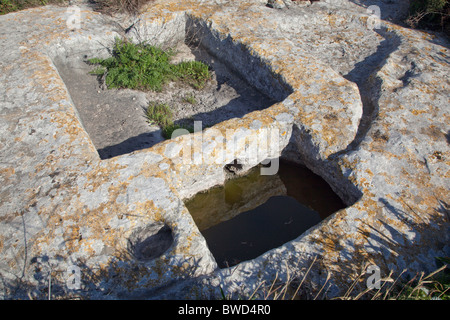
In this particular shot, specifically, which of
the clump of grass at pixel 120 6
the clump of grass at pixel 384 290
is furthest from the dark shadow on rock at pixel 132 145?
the clump of grass at pixel 120 6

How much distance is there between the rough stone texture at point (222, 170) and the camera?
337 cm

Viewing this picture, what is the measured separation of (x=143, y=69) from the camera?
6934 millimetres

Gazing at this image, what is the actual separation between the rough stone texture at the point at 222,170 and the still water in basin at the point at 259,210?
0.31 meters

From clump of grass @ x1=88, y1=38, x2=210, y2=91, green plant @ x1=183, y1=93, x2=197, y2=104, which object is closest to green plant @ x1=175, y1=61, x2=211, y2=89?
clump of grass @ x1=88, y1=38, x2=210, y2=91

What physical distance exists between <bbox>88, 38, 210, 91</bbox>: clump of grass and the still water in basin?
9.94 ft

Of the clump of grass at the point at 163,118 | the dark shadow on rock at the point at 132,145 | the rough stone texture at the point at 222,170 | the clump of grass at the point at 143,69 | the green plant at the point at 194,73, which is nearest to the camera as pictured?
the rough stone texture at the point at 222,170

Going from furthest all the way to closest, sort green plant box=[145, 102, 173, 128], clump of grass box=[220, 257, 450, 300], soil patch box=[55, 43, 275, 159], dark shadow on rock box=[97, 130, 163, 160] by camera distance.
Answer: green plant box=[145, 102, 173, 128]
soil patch box=[55, 43, 275, 159]
dark shadow on rock box=[97, 130, 163, 160]
clump of grass box=[220, 257, 450, 300]

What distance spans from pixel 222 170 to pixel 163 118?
1993mm

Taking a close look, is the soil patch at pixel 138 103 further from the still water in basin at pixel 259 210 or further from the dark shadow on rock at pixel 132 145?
the still water in basin at pixel 259 210

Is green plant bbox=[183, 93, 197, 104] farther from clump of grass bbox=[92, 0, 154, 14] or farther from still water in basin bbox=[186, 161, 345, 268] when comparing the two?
clump of grass bbox=[92, 0, 154, 14]

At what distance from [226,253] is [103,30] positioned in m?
5.71

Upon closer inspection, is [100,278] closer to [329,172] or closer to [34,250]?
[34,250]

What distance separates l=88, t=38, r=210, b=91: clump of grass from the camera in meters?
6.80

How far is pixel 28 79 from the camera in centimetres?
546
